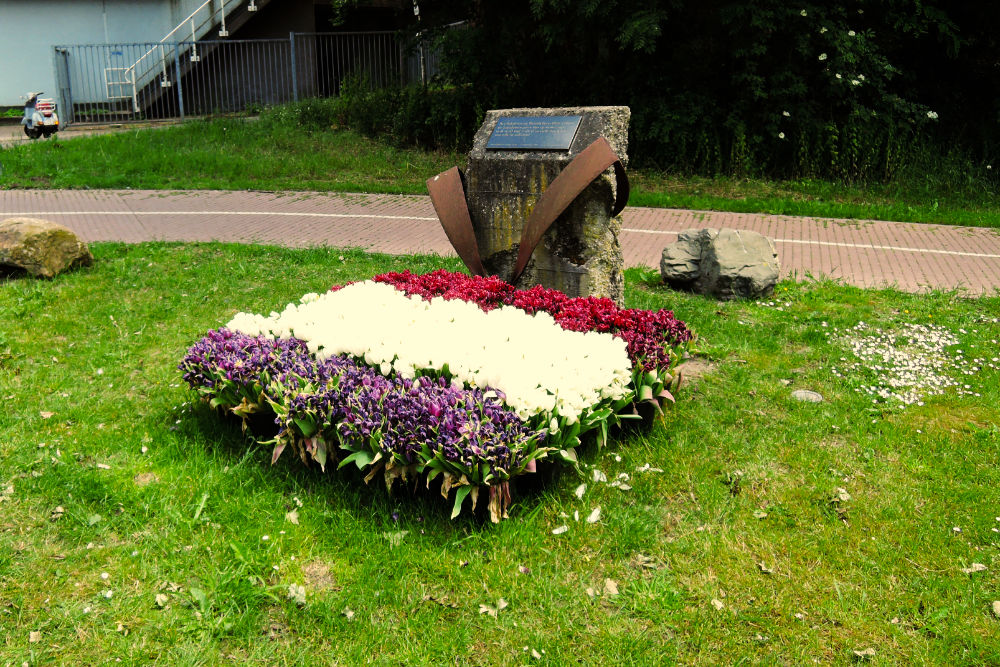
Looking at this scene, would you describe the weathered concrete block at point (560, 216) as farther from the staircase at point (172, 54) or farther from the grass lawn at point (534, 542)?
the staircase at point (172, 54)

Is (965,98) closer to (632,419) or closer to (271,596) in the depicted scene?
(632,419)

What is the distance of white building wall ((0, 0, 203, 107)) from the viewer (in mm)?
21188

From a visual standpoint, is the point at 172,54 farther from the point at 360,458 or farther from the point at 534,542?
the point at 534,542

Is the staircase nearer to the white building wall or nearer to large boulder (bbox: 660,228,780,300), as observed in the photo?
the white building wall

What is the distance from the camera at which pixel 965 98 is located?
52.2ft

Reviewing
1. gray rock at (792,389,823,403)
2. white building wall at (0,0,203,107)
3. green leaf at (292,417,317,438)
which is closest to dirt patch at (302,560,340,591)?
green leaf at (292,417,317,438)

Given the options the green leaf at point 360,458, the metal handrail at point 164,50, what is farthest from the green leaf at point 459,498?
the metal handrail at point 164,50

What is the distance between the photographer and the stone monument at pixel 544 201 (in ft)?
20.0

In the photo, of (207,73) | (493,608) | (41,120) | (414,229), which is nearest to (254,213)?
(414,229)

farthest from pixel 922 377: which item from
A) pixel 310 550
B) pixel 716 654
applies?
pixel 310 550

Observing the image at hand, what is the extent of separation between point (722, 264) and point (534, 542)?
4545 millimetres

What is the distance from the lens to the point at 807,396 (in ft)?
18.2

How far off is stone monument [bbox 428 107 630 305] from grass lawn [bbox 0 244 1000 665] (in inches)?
50.7

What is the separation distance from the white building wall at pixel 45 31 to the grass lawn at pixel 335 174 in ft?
17.8
